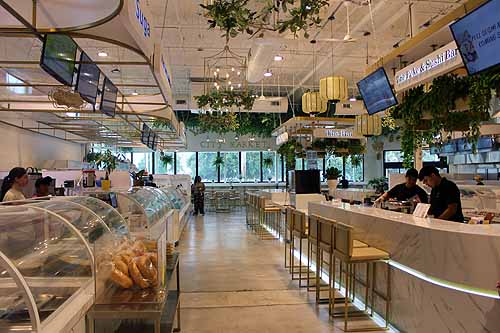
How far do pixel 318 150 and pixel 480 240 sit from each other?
8.22 meters

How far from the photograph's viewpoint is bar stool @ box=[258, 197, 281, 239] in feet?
30.2

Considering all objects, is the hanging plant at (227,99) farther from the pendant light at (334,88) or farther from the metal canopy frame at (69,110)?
the pendant light at (334,88)

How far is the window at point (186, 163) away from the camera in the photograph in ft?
64.1

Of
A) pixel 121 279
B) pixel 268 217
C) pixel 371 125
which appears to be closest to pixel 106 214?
pixel 121 279

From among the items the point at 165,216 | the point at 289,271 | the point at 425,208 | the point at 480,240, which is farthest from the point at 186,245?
the point at 480,240

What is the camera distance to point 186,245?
8516mm

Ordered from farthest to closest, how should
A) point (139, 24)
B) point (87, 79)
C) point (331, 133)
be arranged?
point (331, 133) < point (87, 79) < point (139, 24)

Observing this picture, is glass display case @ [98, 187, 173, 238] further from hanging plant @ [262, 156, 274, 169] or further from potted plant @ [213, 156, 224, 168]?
hanging plant @ [262, 156, 274, 169]

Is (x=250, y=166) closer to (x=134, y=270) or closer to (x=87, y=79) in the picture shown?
(x=87, y=79)

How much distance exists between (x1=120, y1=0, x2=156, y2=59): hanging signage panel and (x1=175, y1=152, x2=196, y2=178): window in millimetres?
15845

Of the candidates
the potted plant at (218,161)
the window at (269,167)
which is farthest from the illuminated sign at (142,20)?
the window at (269,167)

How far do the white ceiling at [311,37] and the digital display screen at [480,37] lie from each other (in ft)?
5.16

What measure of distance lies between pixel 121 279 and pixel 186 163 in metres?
17.3

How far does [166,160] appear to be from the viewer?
18.8m
